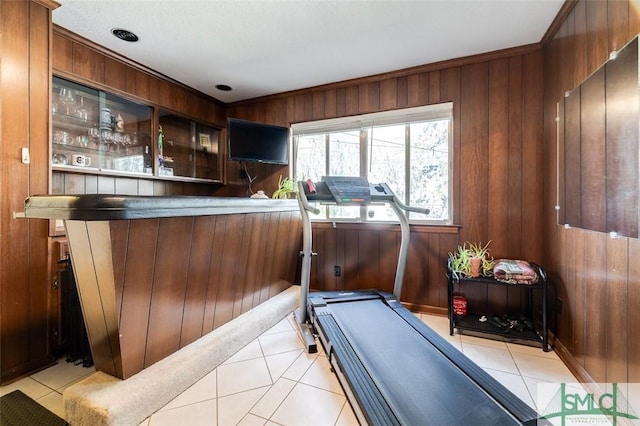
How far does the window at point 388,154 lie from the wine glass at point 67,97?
223 centimetres

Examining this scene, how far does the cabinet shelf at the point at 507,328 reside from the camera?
2.15 metres

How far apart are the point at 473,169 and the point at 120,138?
3.65 meters

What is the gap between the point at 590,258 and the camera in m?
1.72

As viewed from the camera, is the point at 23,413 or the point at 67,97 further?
the point at 67,97

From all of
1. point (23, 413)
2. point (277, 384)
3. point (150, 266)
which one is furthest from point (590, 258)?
point (23, 413)

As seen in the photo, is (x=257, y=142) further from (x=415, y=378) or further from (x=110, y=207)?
(x=415, y=378)

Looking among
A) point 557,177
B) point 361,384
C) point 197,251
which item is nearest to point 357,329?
point 361,384

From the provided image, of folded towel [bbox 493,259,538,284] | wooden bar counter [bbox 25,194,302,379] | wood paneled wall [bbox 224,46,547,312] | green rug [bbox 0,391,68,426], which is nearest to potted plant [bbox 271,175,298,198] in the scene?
wood paneled wall [bbox 224,46,547,312]

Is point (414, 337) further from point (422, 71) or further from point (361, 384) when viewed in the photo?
point (422, 71)

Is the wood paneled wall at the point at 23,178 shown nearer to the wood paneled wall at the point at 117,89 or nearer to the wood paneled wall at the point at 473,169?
the wood paneled wall at the point at 117,89

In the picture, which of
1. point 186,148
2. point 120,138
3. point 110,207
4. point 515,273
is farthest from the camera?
point 186,148

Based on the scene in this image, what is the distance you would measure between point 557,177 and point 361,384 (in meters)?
2.09

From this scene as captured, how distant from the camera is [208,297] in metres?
1.99

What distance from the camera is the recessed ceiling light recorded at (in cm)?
231
